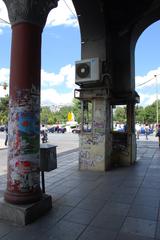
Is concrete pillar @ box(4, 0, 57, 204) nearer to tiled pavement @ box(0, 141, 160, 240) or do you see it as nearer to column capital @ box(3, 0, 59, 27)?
column capital @ box(3, 0, 59, 27)

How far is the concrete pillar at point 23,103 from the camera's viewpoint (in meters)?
4.57

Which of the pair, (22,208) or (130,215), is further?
(130,215)

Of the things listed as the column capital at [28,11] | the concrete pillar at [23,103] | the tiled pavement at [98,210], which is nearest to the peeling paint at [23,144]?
the concrete pillar at [23,103]

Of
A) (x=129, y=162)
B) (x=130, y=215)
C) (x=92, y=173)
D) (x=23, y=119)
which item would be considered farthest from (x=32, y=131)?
(x=129, y=162)

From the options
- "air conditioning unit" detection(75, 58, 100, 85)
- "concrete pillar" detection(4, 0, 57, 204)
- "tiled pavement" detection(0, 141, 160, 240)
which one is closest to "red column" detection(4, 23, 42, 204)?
"concrete pillar" detection(4, 0, 57, 204)

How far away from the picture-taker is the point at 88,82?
9047 millimetres

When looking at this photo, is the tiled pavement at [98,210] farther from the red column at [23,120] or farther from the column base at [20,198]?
the red column at [23,120]

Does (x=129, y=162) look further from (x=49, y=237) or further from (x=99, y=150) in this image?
(x=49, y=237)

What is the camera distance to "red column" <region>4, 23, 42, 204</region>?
4.57 meters

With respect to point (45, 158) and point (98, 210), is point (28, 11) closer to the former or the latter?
point (45, 158)

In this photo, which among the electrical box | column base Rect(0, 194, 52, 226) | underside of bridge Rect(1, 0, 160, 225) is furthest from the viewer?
the electrical box

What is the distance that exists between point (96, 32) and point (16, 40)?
514cm

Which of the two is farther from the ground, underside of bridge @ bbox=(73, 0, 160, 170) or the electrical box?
underside of bridge @ bbox=(73, 0, 160, 170)

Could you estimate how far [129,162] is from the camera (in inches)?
404
